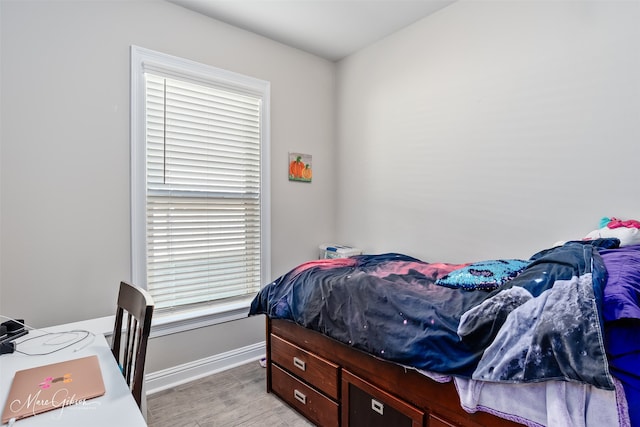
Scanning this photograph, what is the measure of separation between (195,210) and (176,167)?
1.13 ft

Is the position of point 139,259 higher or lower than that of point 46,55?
lower

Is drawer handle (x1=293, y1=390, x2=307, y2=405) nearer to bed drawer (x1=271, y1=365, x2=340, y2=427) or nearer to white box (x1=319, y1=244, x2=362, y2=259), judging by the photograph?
bed drawer (x1=271, y1=365, x2=340, y2=427)

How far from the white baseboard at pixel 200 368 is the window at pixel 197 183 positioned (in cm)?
33

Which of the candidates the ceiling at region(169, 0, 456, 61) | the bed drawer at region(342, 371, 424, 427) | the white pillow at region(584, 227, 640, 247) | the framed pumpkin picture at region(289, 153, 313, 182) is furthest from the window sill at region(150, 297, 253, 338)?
the white pillow at region(584, 227, 640, 247)

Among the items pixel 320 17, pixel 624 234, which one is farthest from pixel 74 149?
pixel 624 234

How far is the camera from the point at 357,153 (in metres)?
3.19

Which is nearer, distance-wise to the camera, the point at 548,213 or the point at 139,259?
the point at 548,213

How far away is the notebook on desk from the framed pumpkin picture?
7.12 feet

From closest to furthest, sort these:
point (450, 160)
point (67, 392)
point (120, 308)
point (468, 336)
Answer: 1. point (67, 392)
2. point (468, 336)
3. point (120, 308)
4. point (450, 160)

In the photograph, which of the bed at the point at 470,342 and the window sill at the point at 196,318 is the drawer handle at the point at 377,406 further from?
the window sill at the point at 196,318

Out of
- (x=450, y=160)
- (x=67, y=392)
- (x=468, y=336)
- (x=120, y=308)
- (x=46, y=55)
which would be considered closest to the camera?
(x=67, y=392)

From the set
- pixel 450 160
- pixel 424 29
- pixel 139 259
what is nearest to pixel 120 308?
pixel 139 259

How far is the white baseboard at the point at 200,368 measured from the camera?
90.0 inches

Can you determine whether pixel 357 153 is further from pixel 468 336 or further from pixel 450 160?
pixel 468 336
